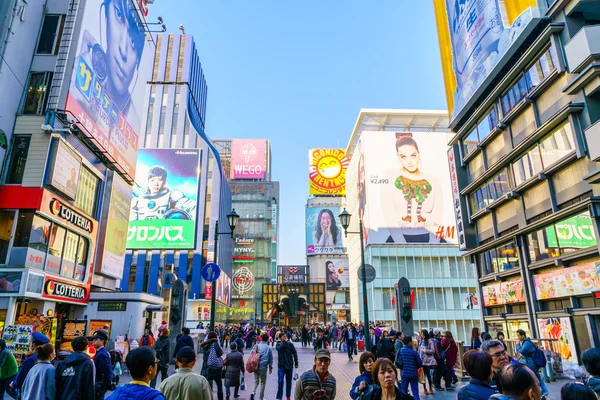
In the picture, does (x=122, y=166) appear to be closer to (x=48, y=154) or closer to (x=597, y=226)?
(x=48, y=154)

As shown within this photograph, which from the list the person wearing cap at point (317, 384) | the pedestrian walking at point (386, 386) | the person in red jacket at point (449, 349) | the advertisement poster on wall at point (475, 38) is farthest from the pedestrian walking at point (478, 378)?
the advertisement poster on wall at point (475, 38)

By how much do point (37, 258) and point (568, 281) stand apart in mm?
27086

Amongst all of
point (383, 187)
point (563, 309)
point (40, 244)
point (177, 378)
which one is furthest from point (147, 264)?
point (177, 378)

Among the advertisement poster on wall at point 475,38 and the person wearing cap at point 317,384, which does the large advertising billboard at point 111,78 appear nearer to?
the person wearing cap at point 317,384

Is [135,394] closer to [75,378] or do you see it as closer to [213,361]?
[75,378]

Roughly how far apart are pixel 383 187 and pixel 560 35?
43.9 metres

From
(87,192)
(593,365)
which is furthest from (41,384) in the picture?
(87,192)

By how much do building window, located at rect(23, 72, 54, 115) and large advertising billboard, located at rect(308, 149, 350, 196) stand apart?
8077 centimetres

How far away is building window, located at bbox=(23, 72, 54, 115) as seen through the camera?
74.1 feet

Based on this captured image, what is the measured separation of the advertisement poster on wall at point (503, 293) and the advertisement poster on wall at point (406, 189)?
32.5 meters

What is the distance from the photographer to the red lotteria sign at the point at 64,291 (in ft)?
68.6

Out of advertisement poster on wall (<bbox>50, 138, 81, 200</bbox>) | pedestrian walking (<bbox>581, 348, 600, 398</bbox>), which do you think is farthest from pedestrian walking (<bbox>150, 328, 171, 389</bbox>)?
advertisement poster on wall (<bbox>50, 138, 81, 200</bbox>)

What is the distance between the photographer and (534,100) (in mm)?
21578

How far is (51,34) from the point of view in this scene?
24219 mm
